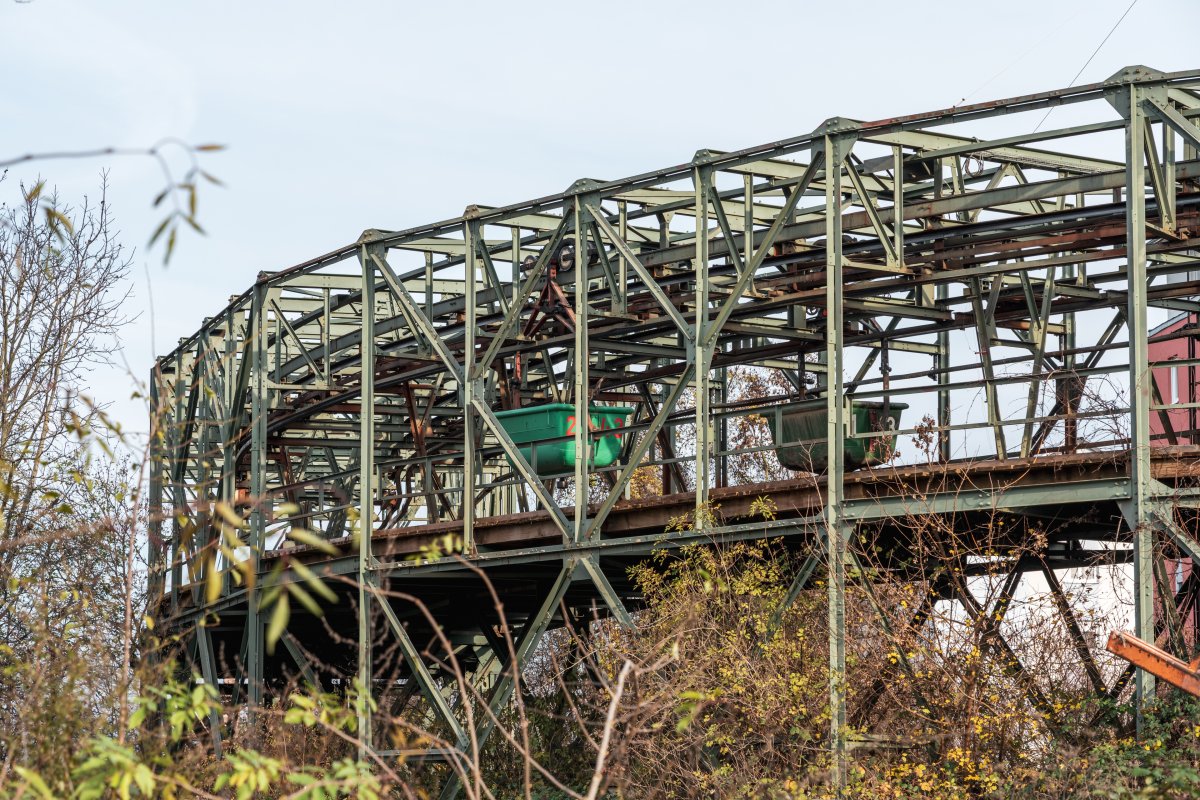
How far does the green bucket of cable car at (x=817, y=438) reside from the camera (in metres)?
16.9

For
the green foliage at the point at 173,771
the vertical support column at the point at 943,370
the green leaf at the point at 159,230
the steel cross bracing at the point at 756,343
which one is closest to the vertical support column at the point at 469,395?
the steel cross bracing at the point at 756,343

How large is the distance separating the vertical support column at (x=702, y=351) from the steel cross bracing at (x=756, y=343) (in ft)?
0.11

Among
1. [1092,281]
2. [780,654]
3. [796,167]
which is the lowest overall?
[780,654]

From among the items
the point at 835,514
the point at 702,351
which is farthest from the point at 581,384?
the point at 835,514

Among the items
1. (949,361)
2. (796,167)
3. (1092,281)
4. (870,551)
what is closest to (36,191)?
(870,551)

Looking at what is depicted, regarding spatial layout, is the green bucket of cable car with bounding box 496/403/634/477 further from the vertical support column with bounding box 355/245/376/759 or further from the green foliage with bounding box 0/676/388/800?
the green foliage with bounding box 0/676/388/800

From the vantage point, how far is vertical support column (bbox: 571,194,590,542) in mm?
17328

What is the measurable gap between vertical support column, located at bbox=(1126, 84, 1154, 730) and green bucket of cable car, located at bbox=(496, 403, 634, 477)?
6.47m

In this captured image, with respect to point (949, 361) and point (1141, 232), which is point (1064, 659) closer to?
point (1141, 232)

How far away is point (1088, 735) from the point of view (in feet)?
47.6

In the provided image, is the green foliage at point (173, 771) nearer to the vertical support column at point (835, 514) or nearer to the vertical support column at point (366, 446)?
the vertical support column at point (835, 514)

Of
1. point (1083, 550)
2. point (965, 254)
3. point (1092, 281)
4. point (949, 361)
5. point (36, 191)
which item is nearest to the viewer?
point (36, 191)

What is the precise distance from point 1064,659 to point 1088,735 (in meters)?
1.39

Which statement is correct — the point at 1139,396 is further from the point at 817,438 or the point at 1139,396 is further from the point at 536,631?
the point at 536,631
